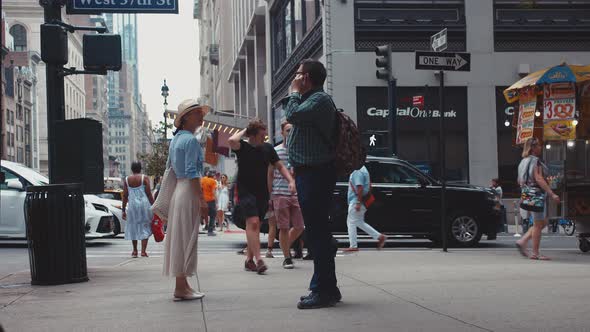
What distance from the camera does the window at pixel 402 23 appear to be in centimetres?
2450

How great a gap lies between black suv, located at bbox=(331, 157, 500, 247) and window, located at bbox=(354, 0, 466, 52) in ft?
33.2

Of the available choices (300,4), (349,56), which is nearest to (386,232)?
(349,56)

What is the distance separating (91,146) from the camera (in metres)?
8.74

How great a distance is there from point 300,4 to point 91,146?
21.8 m

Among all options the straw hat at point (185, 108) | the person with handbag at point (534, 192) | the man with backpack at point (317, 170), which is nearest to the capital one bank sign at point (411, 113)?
A: the person with handbag at point (534, 192)

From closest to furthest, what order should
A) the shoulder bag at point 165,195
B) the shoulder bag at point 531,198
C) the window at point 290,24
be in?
the shoulder bag at point 165,195
the shoulder bag at point 531,198
the window at point 290,24

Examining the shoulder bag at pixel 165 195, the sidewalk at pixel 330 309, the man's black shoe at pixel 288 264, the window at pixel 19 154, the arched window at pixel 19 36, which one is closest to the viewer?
the sidewalk at pixel 330 309

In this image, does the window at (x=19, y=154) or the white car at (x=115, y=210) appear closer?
the white car at (x=115, y=210)

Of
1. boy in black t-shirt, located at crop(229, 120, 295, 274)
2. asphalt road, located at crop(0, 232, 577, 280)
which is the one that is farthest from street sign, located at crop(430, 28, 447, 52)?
boy in black t-shirt, located at crop(229, 120, 295, 274)

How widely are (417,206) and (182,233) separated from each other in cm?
848

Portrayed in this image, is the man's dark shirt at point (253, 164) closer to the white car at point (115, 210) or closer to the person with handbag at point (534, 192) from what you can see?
the person with handbag at point (534, 192)

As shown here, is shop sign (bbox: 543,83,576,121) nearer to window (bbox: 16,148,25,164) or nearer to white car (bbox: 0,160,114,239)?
white car (bbox: 0,160,114,239)

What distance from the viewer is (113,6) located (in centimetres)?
916

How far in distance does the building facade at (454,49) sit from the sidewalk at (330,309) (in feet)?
48.5
